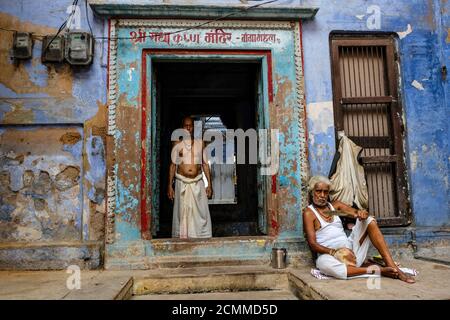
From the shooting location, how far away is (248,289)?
434 cm

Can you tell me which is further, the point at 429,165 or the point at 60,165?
the point at 429,165

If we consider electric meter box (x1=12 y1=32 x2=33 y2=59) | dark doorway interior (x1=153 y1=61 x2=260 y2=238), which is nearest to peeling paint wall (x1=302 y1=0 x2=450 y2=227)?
dark doorway interior (x1=153 y1=61 x2=260 y2=238)

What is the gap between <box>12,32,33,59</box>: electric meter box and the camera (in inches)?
190

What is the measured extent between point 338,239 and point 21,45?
4.54 meters

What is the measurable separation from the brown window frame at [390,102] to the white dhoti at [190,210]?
7.02 feet

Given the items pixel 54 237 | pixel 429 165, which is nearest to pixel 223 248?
pixel 54 237

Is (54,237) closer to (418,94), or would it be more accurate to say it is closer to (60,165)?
(60,165)

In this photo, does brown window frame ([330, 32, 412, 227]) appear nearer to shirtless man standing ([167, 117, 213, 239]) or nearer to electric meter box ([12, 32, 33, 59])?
A: shirtless man standing ([167, 117, 213, 239])

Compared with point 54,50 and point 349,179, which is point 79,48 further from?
point 349,179

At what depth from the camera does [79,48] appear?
4.85m

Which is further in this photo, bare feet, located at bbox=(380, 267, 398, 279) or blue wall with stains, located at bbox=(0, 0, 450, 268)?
blue wall with stains, located at bbox=(0, 0, 450, 268)

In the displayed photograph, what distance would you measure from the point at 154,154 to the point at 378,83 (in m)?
3.29

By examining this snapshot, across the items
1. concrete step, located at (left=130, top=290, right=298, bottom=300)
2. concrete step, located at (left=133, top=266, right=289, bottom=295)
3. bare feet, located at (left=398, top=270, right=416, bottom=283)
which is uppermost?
bare feet, located at (left=398, top=270, right=416, bottom=283)

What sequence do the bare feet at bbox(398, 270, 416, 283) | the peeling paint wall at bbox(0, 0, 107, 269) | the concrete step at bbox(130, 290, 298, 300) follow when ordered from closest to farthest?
the bare feet at bbox(398, 270, 416, 283) < the concrete step at bbox(130, 290, 298, 300) < the peeling paint wall at bbox(0, 0, 107, 269)
